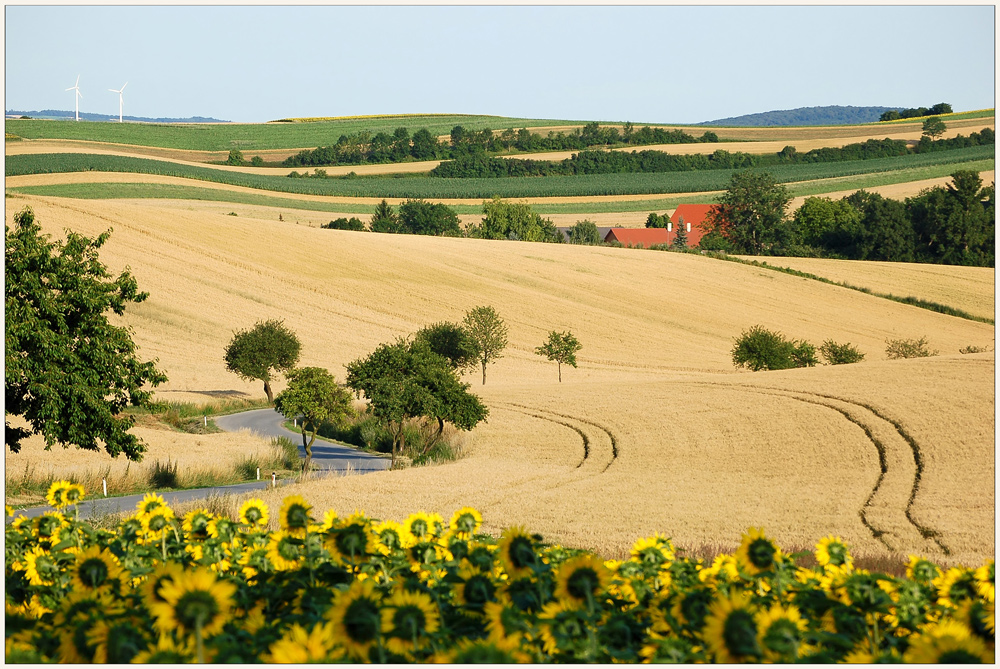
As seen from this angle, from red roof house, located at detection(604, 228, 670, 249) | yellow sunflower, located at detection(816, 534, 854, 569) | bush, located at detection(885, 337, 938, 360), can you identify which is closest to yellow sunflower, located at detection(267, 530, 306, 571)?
yellow sunflower, located at detection(816, 534, 854, 569)

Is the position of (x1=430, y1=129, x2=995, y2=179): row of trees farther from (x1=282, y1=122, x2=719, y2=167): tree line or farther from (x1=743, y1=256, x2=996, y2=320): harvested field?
(x1=743, y1=256, x2=996, y2=320): harvested field

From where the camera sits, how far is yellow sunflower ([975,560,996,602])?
5164 mm

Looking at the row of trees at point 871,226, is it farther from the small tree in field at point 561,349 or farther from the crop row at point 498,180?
the small tree in field at point 561,349

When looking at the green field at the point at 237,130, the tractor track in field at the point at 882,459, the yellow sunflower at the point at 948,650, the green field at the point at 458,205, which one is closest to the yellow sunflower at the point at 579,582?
the yellow sunflower at the point at 948,650

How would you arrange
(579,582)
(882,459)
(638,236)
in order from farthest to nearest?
(638,236), (882,459), (579,582)

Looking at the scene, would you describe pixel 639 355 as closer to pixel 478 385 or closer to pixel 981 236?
pixel 478 385

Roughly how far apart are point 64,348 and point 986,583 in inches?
661

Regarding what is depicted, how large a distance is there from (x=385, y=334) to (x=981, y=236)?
66.1 m

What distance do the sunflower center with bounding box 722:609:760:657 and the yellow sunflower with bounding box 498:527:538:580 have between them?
49.8 inches

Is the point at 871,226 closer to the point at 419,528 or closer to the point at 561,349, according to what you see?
the point at 561,349

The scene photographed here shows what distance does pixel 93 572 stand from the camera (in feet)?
17.2

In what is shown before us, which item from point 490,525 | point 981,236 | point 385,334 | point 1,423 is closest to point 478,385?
point 385,334

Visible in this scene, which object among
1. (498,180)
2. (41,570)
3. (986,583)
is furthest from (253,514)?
(498,180)

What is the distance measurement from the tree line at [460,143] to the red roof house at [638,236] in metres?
41.8
